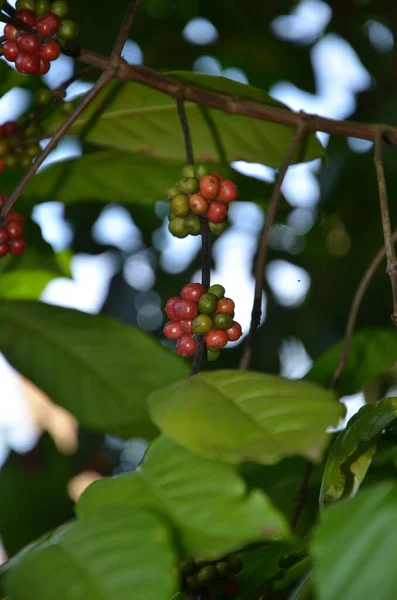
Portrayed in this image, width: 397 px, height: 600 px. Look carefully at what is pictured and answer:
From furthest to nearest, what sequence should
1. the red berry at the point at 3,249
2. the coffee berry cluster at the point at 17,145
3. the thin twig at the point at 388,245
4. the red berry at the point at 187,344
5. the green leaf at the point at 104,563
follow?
the coffee berry cluster at the point at 17,145 → the red berry at the point at 3,249 → the red berry at the point at 187,344 → the thin twig at the point at 388,245 → the green leaf at the point at 104,563

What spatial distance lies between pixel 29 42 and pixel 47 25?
0.02 m

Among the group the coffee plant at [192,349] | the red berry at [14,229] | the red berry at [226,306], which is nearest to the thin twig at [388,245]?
the coffee plant at [192,349]

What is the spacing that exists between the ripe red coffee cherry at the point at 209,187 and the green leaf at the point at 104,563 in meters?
0.34

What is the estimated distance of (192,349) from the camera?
0.66m

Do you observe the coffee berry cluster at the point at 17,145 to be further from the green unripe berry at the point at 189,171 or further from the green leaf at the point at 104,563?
the green leaf at the point at 104,563

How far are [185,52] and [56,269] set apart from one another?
0.79 meters

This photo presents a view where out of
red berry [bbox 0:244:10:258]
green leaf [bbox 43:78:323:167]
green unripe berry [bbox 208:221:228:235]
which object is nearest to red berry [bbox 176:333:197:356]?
green unripe berry [bbox 208:221:228:235]

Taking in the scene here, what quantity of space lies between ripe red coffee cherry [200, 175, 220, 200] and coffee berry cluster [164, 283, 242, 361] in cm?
9

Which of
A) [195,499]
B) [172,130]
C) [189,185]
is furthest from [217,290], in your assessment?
[172,130]

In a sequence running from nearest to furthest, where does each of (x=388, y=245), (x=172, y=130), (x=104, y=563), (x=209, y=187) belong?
(x=104, y=563)
(x=388, y=245)
(x=209, y=187)
(x=172, y=130)

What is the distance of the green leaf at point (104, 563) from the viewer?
0.37 meters

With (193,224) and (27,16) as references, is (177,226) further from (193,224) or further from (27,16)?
(27,16)

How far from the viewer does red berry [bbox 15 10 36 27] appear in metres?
0.71

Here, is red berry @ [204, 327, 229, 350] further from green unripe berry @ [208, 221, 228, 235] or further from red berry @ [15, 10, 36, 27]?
red berry @ [15, 10, 36, 27]
